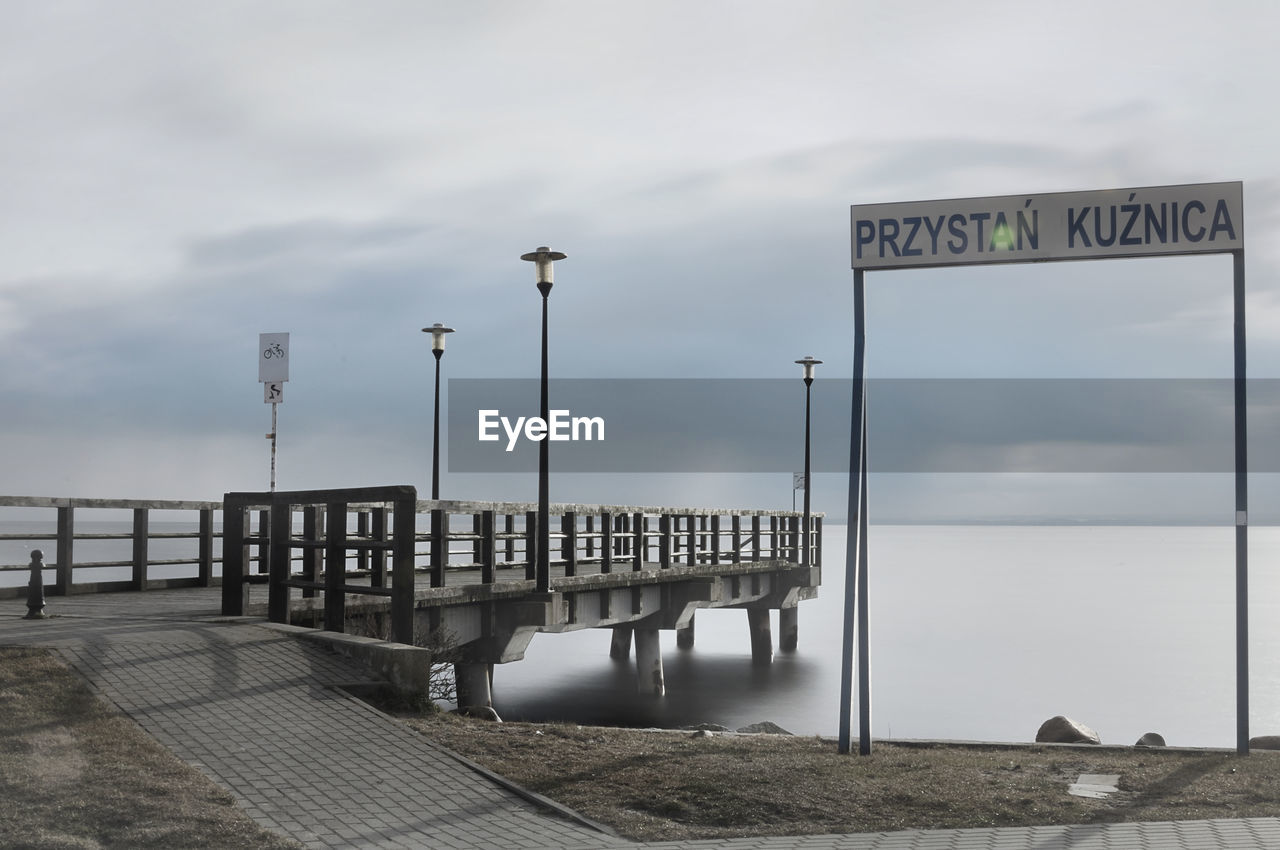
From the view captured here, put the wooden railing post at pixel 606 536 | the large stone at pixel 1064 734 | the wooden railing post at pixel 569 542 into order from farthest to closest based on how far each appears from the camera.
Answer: the wooden railing post at pixel 606 536 → the wooden railing post at pixel 569 542 → the large stone at pixel 1064 734

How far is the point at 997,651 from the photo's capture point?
168 ft

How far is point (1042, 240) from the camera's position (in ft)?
32.9

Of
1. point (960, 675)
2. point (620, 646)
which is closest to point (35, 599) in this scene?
point (620, 646)

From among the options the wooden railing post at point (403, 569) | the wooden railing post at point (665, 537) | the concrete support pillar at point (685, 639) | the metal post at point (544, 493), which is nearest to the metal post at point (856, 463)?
the wooden railing post at point (403, 569)

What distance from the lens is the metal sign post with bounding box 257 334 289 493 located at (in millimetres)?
19797

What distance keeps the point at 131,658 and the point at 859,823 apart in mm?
5970

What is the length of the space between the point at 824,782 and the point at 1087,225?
505 centimetres

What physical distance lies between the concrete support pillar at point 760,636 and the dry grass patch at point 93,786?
29.2 metres

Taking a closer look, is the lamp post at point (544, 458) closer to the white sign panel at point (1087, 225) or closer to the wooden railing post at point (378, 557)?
the wooden railing post at point (378, 557)

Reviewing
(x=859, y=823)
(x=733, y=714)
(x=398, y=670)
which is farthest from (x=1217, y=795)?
(x=733, y=714)

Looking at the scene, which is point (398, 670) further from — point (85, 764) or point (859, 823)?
point (859, 823)

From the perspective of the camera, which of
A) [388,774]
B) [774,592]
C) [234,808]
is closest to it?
[234,808]

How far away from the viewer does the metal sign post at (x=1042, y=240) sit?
32.6 feet

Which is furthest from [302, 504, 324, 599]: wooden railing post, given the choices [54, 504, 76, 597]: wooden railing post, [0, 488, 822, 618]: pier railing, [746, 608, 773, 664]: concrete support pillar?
[746, 608, 773, 664]: concrete support pillar
